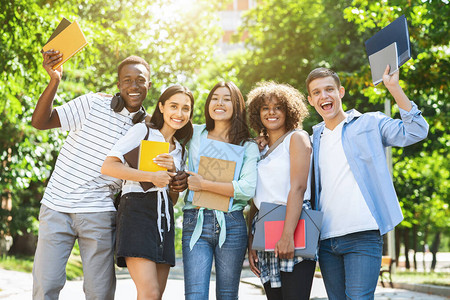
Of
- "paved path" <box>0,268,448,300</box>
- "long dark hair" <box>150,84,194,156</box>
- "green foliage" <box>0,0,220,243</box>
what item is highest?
"green foliage" <box>0,0,220,243</box>

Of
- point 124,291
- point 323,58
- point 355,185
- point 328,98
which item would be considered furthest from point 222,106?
point 323,58

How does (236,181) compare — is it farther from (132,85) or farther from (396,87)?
(396,87)

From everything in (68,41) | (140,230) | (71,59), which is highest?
(71,59)

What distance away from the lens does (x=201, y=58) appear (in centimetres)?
2147

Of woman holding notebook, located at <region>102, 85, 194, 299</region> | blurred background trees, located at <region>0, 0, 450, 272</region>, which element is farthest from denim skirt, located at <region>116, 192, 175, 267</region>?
blurred background trees, located at <region>0, 0, 450, 272</region>

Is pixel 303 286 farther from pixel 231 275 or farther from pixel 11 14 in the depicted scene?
pixel 11 14

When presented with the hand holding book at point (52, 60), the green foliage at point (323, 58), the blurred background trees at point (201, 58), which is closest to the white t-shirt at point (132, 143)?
the hand holding book at point (52, 60)

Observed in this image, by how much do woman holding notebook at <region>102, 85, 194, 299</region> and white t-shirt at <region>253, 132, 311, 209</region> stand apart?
0.64 meters

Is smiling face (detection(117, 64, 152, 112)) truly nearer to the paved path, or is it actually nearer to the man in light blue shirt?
the man in light blue shirt

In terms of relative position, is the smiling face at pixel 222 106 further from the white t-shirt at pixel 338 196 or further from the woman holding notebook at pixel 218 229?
the white t-shirt at pixel 338 196

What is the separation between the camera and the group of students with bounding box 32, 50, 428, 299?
13.1 feet

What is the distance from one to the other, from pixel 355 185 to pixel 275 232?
25.7 inches

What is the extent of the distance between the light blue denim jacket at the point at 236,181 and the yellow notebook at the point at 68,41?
1.11 meters

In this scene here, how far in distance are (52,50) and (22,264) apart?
1361 cm
